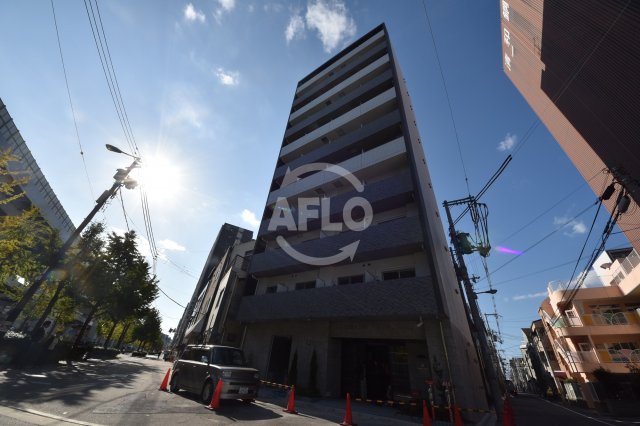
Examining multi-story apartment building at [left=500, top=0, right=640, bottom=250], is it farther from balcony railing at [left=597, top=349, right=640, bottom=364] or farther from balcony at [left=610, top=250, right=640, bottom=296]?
balcony railing at [left=597, top=349, right=640, bottom=364]

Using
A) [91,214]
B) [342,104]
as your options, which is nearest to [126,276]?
[91,214]

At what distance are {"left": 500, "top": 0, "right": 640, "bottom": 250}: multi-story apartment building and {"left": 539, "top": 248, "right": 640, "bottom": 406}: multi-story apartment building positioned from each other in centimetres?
1071

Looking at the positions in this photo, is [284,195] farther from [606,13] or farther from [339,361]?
[606,13]

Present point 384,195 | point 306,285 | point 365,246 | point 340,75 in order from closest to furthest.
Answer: point 365,246
point 384,195
point 306,285
point 340,75

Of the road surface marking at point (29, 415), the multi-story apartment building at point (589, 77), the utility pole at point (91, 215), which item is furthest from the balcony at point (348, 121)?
the road surface marking at point (29, 415)

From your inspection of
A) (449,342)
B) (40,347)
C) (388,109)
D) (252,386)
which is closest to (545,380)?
(449,342)

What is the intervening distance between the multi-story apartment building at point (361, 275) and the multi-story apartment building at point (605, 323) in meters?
15.8

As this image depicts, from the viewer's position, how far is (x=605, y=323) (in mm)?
21969

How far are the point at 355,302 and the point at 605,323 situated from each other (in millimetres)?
26418

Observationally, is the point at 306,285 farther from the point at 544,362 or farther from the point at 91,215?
the point at 544,362

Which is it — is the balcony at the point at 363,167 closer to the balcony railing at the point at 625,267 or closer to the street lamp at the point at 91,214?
the street lamp at the point at 91,214

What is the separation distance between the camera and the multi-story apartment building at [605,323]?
20266mm

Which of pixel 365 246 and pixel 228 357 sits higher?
pixel 365 246

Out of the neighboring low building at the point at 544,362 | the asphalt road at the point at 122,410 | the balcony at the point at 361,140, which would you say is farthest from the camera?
the neighboring low building at the point at 544,362
